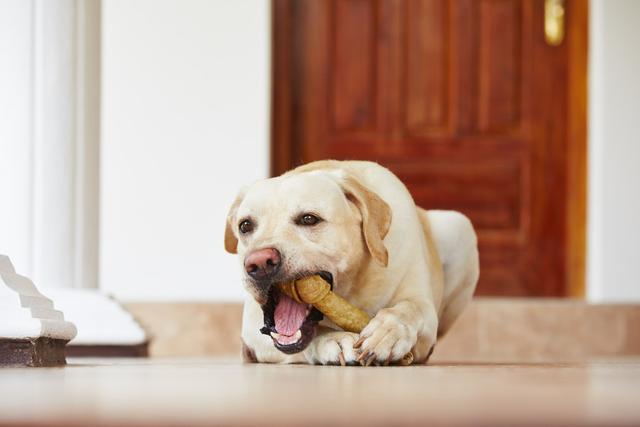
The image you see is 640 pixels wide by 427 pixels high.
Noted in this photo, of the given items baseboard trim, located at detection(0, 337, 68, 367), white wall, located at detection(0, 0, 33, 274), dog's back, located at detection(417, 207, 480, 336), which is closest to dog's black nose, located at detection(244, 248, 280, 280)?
baseboard trim, located at detection(0, 337, 68, 367)

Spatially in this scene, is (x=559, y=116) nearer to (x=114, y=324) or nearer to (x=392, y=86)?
(x=392, y=86)

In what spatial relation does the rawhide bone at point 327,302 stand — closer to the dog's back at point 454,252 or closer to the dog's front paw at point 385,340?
the dog's front paw at point 385,340

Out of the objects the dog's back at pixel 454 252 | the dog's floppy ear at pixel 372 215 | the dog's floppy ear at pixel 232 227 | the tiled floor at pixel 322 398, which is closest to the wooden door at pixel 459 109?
the dog's back at pixel 454 252

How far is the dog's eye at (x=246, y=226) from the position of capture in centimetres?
188

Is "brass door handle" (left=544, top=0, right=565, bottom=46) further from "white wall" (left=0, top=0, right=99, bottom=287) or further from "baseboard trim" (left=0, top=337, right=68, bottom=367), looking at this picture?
"baseboard trim" (left=0, top=337, right=68, bottom=367)

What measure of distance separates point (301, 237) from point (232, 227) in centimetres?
21

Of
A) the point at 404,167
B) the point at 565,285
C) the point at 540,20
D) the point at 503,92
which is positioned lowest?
the point at 565,285

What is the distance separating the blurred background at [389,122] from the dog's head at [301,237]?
2430mm

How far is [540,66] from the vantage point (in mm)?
4770

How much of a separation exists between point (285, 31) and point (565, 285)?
1521mm

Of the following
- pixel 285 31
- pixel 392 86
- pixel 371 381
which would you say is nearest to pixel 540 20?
pixel 392 86

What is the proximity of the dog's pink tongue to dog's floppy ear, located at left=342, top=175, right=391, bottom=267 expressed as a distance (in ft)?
0.48

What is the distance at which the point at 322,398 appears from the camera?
3.39 ft

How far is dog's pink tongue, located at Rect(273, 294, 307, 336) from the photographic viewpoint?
1835mm
